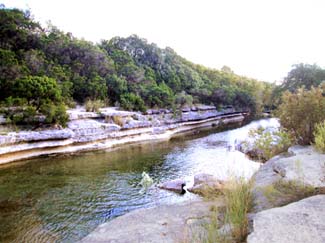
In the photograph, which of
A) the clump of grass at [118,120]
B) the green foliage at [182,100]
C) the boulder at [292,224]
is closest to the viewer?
the boulder at [292,224]

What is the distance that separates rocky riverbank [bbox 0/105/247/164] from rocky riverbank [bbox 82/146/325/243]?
1070 centimetres

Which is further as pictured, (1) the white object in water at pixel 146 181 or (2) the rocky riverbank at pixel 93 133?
(2) the rocky riverbank at pixel 93 133

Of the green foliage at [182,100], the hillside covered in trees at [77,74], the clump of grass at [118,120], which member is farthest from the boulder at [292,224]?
the green foliage at [182,100]

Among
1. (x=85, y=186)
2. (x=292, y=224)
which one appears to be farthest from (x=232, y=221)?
(x=85, y=186)

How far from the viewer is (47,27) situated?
3170cm

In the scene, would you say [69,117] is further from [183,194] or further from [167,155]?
[183,194]

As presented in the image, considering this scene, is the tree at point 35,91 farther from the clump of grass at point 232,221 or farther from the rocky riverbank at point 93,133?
the clump of grass at point 232,221

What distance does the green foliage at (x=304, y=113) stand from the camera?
9.45 m

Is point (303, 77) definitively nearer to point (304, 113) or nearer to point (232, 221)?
point (304, 113)

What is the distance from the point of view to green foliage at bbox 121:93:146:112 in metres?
26.3

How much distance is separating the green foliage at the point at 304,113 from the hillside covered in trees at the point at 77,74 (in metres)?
13.5

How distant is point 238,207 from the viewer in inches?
156

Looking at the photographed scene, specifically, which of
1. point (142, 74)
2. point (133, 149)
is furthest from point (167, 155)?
point (142, 74)

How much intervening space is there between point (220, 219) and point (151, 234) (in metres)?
1.37
